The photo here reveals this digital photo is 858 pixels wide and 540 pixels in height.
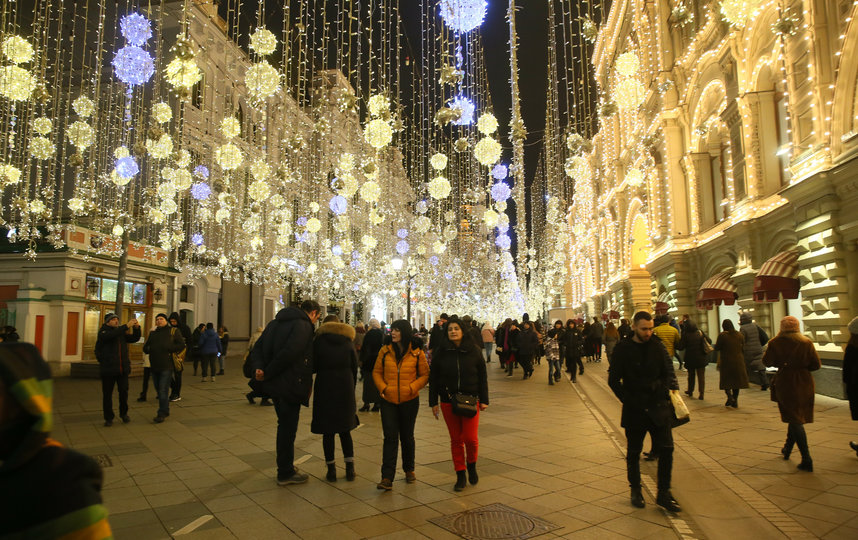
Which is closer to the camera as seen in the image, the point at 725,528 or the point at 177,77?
the point at 725,528

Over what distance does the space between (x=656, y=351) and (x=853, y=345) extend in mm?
3273

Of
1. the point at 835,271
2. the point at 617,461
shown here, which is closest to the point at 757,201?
the point at 835,271

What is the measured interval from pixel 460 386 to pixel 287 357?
1859 millimetres

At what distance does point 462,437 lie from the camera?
5949mm

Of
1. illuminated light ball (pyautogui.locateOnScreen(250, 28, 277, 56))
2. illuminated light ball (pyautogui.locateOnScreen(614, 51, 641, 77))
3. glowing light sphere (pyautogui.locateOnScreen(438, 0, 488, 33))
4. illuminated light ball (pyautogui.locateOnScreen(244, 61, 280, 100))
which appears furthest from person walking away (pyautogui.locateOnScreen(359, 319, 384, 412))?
illuminated light ball (pyautogui.locateOnScreen(614, 51, 641, 77))

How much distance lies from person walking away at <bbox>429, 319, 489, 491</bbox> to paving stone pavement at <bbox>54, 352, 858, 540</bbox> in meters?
0.35

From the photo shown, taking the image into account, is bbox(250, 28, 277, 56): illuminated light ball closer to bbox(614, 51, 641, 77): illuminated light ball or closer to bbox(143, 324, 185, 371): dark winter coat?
bbox(143, 324, 185, 371): dark winter coat

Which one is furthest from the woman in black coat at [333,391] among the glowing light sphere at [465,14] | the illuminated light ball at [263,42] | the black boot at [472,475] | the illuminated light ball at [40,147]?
the illuminated light ball at [40,147]

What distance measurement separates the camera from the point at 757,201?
17.5 meters

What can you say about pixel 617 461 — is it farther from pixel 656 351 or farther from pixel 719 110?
pixel 719 110

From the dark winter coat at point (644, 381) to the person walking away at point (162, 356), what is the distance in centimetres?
797

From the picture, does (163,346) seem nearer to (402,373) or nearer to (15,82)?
(15,82)

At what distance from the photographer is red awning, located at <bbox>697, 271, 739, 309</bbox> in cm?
1945

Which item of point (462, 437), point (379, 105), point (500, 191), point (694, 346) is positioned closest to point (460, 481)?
point (462, 437)
